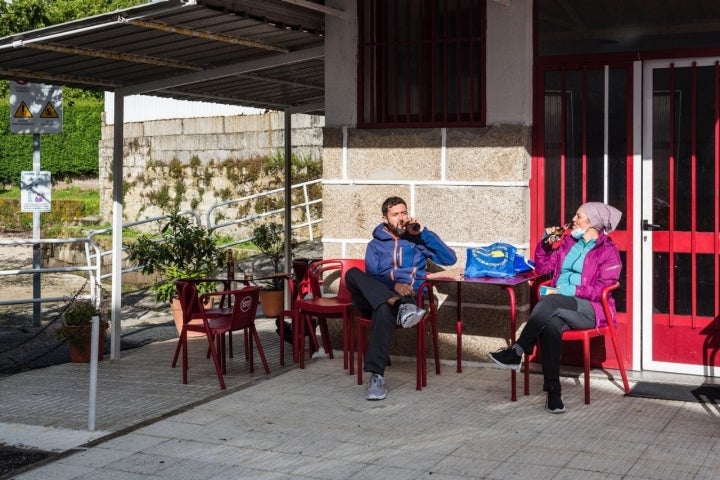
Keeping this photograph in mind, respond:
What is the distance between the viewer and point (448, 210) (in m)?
8.72

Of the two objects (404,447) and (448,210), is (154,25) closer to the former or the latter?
(448,210)

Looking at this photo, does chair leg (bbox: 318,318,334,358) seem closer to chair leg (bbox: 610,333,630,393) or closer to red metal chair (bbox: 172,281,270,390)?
red metal chair (bbox: 172,281,270,390)

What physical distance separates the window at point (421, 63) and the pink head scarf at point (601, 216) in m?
1.33

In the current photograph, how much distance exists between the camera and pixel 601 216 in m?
7.66

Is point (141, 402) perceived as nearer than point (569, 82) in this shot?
Yes

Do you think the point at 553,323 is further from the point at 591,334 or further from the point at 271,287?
the point at 271,287

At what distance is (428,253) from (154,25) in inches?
103

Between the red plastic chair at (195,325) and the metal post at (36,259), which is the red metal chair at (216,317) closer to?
the red plastic chair at (195,325)

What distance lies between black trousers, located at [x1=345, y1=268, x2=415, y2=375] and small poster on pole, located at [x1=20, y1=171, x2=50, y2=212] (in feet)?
18.9

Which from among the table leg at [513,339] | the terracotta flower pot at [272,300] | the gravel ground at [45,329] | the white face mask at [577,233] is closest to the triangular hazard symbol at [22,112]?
the gravel ground at [45,329]

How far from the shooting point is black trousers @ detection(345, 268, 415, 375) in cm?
775

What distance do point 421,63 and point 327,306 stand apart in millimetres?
2151

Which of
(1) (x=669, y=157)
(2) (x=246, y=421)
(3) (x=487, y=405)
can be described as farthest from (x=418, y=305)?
(1) (x=669, y=157)

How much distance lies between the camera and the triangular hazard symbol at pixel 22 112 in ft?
41.5
